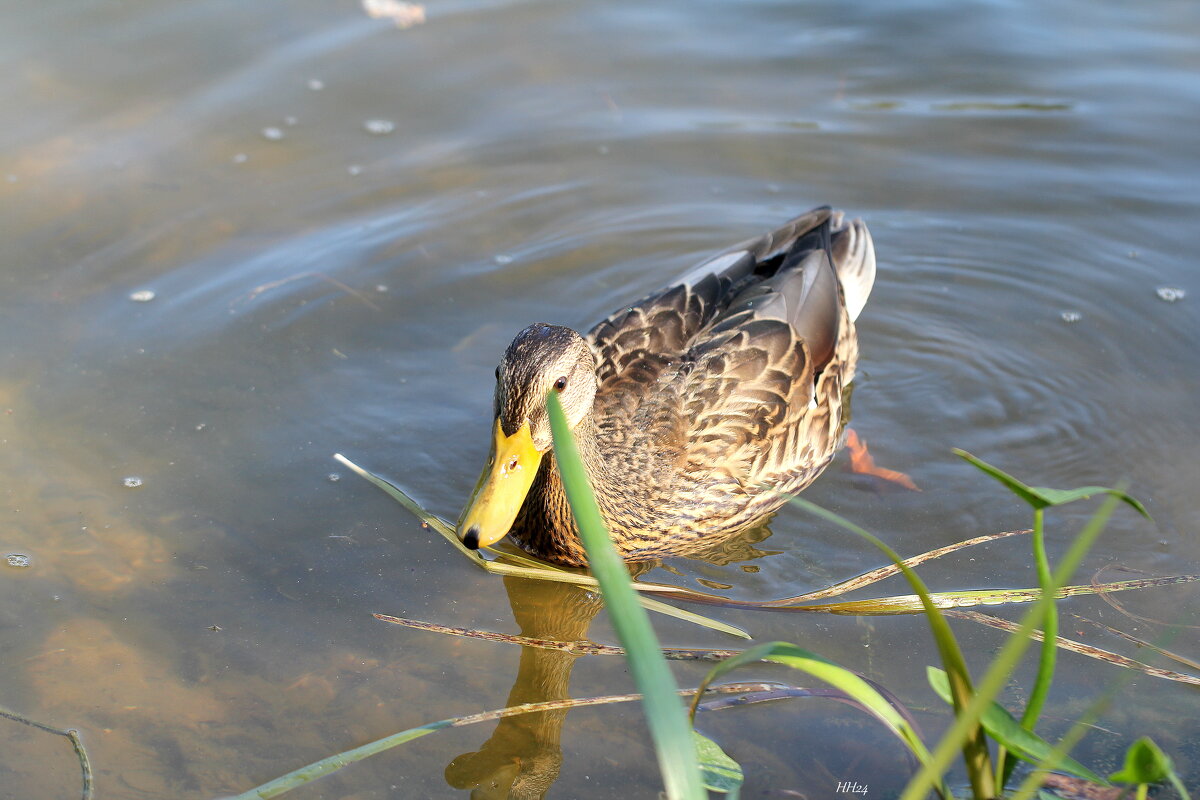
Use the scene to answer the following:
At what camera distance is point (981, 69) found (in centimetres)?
814

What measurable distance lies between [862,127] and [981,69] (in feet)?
4.17

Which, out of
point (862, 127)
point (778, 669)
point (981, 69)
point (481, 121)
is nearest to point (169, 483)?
point (778, 669)

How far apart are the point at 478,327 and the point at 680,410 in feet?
5.54

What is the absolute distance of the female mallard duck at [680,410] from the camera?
4.08 meters

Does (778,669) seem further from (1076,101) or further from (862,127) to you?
(1076,101)

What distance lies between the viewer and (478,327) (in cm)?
602

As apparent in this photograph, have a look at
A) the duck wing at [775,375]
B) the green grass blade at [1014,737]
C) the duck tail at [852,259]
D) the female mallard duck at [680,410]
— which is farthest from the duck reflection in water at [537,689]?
the duck tail at [852,259]

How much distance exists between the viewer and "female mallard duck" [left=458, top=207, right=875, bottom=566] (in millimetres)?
4078

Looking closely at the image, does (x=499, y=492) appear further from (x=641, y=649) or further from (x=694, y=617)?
(x=641, y=649)

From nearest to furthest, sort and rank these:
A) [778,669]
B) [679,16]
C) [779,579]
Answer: [778,669] → [779,579] → [679,16]

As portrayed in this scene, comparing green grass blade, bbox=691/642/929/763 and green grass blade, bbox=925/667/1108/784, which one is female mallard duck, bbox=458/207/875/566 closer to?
green grass blade, bbox=691/642/929/763

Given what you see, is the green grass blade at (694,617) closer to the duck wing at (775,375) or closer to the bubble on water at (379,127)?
the duck wing at (775,375)

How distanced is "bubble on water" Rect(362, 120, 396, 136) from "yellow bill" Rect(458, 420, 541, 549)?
407 centimetres

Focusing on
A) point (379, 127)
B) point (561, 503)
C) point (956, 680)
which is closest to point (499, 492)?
point (561, 503)
